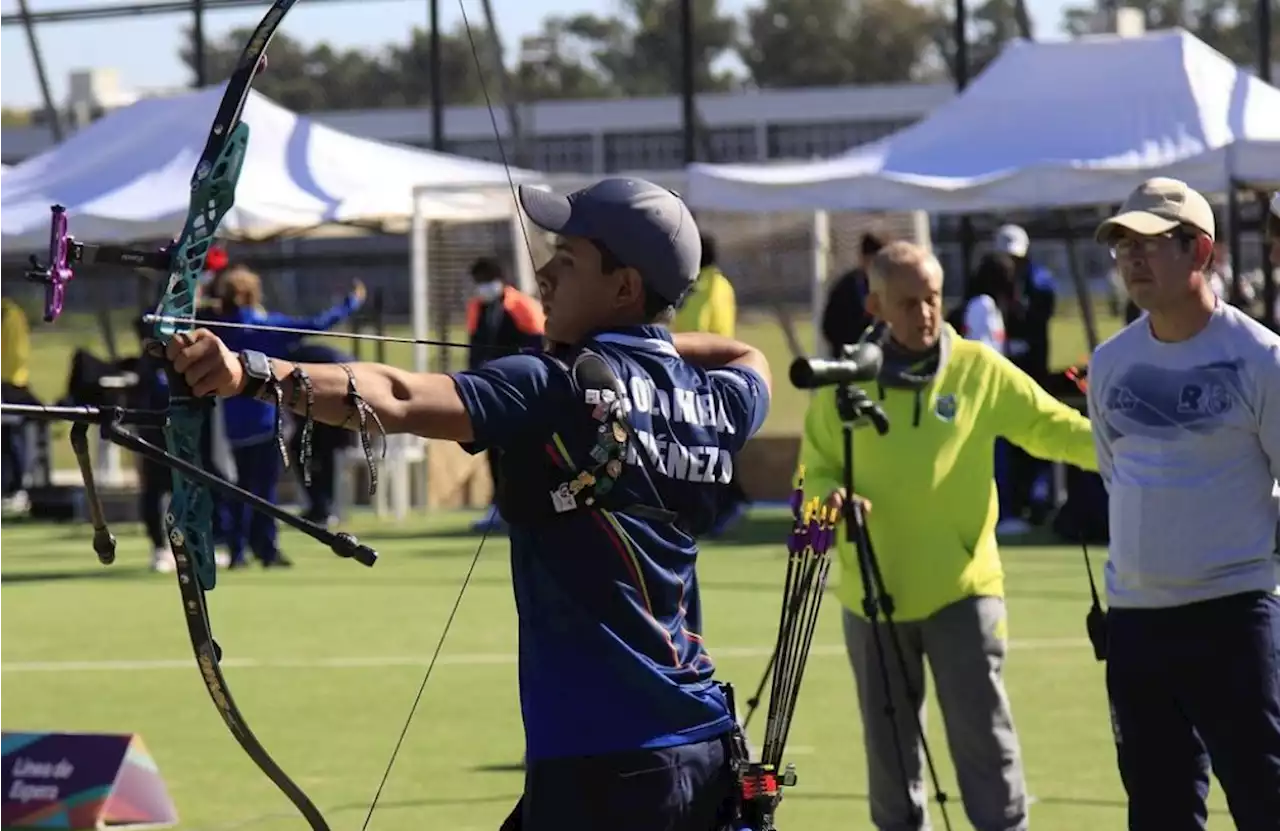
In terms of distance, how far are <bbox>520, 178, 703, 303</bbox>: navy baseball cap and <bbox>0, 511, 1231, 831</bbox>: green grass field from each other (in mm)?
4079

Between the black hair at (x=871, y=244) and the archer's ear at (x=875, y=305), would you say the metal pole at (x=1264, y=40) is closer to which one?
the black hair at (x=871, y=244)

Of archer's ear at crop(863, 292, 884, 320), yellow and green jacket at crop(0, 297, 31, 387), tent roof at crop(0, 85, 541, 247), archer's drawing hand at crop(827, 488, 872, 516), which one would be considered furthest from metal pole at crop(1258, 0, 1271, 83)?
archer's drawing hand at crop(827, 488, 872, 516)

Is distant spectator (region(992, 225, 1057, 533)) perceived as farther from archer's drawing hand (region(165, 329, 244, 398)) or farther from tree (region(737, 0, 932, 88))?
tree (region(737, 0, 932, 88))

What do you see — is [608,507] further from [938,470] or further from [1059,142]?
[1059,142]

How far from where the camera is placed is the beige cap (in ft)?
19.3

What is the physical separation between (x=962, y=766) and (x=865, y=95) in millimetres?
45049

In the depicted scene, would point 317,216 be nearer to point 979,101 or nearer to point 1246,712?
point 979,101

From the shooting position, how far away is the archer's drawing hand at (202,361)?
372 centimetres

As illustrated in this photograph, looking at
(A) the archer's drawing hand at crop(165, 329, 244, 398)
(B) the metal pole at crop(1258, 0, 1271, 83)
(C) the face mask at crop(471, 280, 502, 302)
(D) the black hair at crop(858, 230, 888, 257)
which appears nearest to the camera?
(A) the archer's drawing hand at crop(165, 329, 244, 398)

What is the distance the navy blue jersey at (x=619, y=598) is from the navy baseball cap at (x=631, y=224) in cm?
12

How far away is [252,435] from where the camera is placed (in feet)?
53.2

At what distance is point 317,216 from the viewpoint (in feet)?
64.3

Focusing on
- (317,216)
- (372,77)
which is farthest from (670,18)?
(317,216)

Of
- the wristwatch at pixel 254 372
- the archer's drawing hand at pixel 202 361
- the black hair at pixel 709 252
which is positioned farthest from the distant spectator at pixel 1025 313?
the archer's drawing hand at pixel 202 361
